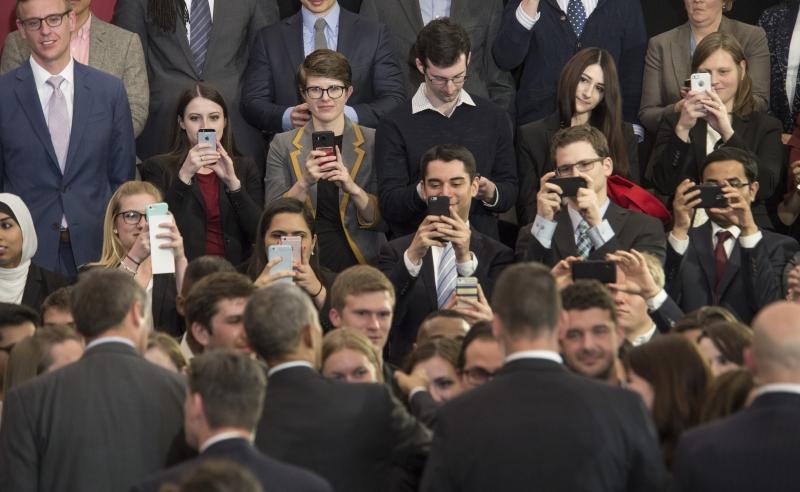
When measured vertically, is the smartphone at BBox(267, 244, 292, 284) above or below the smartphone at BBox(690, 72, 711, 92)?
below

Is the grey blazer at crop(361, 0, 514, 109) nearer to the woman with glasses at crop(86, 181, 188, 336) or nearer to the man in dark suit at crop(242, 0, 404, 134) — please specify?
the man in dark suit at crop(242, 0, 404, 134)

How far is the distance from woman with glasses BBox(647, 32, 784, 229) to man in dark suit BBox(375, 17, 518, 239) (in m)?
0.83

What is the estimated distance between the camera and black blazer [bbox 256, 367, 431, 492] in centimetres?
495

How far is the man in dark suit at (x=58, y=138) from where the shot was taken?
8.17m

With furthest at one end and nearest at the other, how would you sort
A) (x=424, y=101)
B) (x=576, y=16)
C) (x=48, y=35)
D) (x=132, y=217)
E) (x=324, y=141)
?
(x=576, y=16)
(x=424, y=101)
(x=48, y=35)
(x=324, y=141)
(x=132, y=217)

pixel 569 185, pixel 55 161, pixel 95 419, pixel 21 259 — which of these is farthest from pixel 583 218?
pixel 95 419

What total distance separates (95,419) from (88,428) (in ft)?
0.12

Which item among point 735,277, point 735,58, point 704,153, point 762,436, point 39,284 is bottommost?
point 39,284

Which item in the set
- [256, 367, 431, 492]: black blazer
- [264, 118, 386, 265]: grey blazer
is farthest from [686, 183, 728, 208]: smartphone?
[256, 367, 431, 492]: black blazer

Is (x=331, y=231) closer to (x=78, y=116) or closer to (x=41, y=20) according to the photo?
(x=78, y=116)

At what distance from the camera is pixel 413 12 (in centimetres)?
908

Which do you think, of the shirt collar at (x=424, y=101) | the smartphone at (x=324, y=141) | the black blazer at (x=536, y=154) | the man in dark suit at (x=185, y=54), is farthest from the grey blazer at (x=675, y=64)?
the man in dark suit at (x=185, y=54)

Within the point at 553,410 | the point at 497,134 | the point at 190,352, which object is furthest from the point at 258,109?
the point at 553,410

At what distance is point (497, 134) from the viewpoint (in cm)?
834
